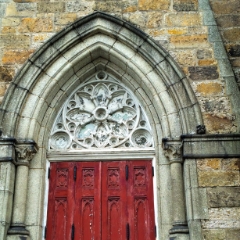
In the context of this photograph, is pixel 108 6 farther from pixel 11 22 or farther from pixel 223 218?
pixel 223 218

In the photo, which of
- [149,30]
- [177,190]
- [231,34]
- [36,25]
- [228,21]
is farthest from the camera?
[228,21]

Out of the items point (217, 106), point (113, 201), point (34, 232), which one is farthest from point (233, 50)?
point (34, 232)

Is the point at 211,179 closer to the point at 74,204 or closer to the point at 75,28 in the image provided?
the point at 74,204

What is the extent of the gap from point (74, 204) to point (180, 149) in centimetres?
183

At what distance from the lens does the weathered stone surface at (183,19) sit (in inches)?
262

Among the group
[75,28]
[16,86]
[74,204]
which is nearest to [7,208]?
[74,204]

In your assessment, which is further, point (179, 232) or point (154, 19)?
point (154, 19)

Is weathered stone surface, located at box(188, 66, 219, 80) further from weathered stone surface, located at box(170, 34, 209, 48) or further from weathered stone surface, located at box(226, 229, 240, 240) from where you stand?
weathered stone surface, located at box(226, 229, 240, 240)

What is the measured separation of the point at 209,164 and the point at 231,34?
2578 mm

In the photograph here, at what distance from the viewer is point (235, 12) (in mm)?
7191

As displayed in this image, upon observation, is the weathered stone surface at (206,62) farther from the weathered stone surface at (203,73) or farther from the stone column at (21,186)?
the stone column at (21,186)

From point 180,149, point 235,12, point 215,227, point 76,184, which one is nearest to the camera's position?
point 215,227

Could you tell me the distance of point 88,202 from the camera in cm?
621

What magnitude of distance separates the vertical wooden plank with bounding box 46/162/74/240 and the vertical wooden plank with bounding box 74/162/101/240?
0.37 ft
